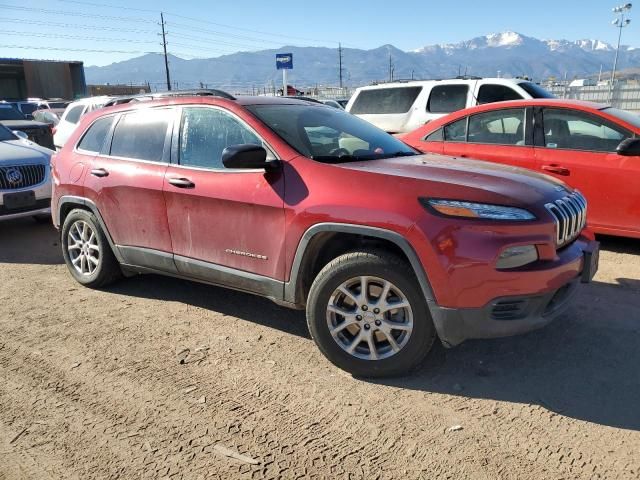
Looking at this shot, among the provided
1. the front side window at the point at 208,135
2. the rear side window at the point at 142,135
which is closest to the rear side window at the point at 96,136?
the rear side window at the point at 142,135

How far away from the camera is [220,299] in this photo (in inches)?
180

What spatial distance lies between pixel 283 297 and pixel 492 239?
1.36m

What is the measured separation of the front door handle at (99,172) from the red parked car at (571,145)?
147 inches

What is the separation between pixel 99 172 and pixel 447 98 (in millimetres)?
6740

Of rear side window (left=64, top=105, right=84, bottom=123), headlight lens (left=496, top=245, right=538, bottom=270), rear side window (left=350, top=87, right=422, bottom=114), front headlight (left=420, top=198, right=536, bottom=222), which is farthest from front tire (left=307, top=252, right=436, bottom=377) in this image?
rear side window (left=64, top=105, right=84, bottom=123)

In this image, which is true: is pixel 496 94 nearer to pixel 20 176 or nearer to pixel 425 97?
pixel 425 97

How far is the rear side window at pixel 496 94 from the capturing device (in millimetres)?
8750

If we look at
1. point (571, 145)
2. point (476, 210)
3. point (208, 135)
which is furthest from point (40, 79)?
point (476, 210)

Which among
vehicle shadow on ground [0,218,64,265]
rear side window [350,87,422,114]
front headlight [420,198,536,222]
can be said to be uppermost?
rear side window [350,87,422,114]

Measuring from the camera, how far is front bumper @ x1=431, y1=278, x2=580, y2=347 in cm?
285

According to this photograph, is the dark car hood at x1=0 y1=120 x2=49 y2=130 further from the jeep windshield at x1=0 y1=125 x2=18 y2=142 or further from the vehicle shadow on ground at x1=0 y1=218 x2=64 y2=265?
the vehicle shadow on ground at x1=0 y1=218 x2=64 y2=265

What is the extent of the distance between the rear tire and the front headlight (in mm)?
2983

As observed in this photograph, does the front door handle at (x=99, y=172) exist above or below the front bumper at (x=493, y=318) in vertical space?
above

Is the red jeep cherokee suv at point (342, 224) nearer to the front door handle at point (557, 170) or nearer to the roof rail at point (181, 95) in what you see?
the roof rail at point (181, 95)
